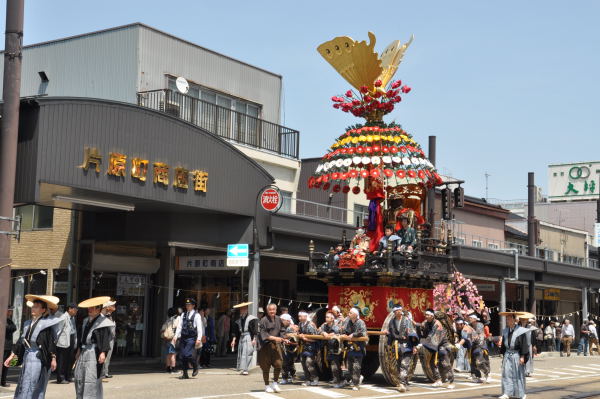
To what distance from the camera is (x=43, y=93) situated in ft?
90.7

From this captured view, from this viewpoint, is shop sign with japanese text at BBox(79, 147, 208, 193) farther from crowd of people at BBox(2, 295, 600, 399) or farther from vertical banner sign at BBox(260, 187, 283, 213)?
crowd of people at BBox(2, 295, 600, 399)

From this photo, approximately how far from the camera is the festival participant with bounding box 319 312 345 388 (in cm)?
1688

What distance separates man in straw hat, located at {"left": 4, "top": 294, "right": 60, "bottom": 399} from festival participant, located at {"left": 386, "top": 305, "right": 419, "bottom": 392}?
25.5 ft

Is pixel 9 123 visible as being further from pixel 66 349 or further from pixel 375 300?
pixel 375 300

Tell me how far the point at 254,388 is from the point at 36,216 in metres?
11.6

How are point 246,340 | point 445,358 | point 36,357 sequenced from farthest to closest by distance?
1. point 246,340
2. point 445,358
3. point 36,357

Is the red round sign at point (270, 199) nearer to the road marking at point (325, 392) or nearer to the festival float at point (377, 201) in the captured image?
the festival float at point (377, 201)

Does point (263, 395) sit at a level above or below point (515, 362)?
below

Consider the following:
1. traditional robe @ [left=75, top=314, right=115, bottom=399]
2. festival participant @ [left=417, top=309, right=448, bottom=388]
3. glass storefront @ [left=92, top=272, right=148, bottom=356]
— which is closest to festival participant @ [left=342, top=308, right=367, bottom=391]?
festival participant @ [left=417, top=309, right=448, bottom=388]

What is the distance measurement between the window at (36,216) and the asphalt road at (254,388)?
214 inches

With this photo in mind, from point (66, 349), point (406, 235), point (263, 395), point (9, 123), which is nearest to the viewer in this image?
point (9, 123)

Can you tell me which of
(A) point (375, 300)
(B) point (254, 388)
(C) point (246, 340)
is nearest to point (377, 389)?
(A) point (375, 300)

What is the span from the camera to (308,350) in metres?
17.6

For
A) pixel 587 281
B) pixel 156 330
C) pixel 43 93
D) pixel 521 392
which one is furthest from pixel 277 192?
pixel 587 281
